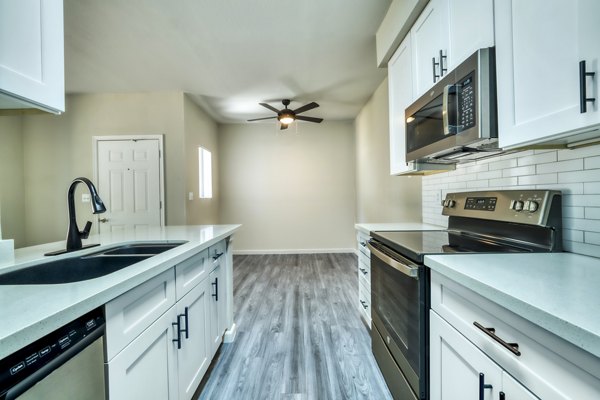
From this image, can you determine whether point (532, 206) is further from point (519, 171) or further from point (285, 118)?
point (285, 118)

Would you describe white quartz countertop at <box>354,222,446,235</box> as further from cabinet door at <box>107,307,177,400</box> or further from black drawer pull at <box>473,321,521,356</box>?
cabinet door at <box>107,307,177,400</box>

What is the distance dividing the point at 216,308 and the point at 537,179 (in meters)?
1.99

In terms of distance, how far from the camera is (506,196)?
1.27 metres

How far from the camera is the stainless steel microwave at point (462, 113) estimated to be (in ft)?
3.51

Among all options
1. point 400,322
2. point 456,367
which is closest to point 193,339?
point 400,322

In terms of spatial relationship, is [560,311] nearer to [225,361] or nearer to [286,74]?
[225,361]

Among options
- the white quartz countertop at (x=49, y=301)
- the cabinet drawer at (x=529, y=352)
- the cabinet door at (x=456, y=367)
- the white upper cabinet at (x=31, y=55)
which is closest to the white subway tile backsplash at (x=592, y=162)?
the cabinet drawer at (x=529, y=352)

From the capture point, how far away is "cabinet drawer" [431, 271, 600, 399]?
0.50 metres

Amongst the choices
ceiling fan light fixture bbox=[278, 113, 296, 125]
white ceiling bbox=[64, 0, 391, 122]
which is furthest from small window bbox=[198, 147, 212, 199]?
ceiling fan light fixture bbox=[278, 113, 296, 125]

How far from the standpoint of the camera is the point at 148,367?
97 centimetres

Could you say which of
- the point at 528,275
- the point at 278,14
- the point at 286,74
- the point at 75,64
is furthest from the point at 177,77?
the point at 528,275

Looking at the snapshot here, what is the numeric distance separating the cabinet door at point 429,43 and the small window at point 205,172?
3.59 m

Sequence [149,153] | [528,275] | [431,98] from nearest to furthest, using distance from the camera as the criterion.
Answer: [528,275] → [431,98] → [149,153]

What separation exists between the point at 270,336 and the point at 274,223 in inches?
126
